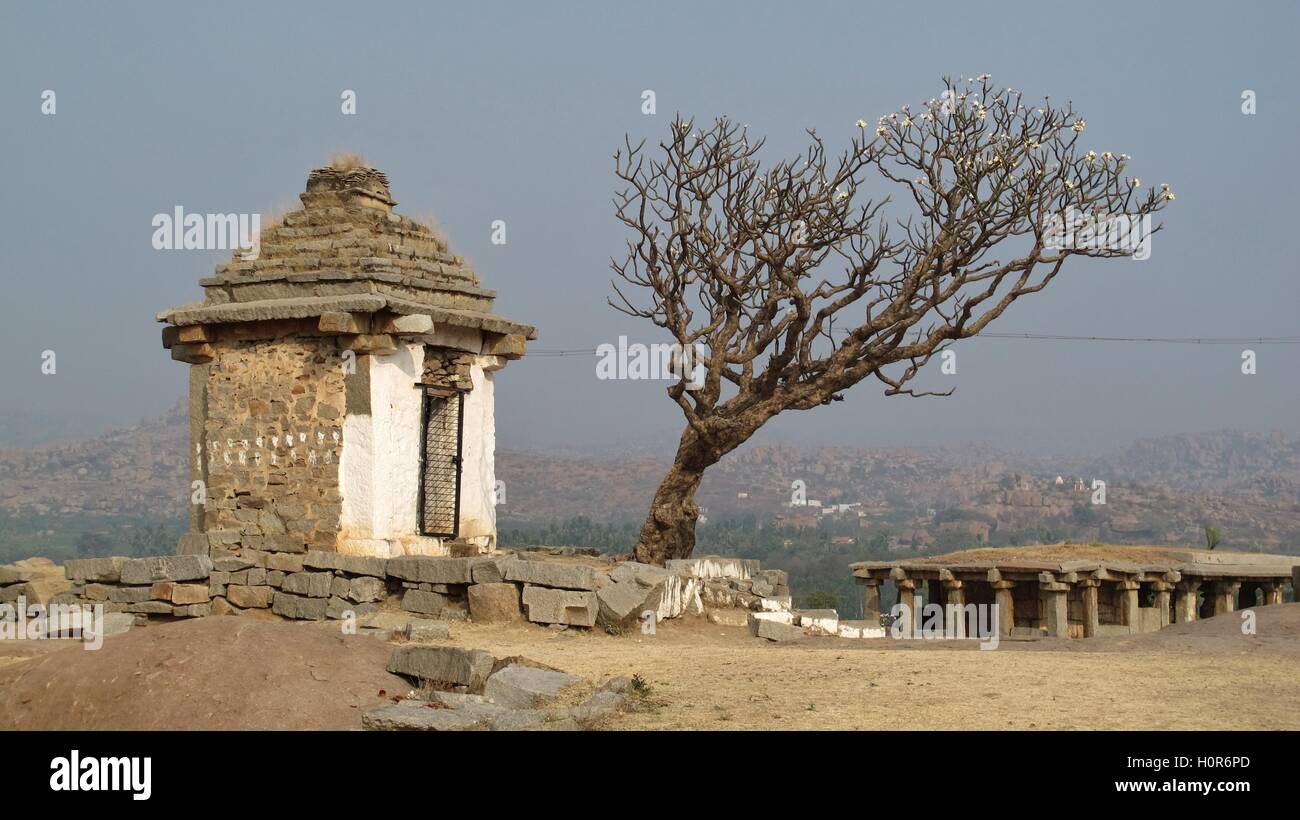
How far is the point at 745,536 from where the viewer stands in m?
80.3

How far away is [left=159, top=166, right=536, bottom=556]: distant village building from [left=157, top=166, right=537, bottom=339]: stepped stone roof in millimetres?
22

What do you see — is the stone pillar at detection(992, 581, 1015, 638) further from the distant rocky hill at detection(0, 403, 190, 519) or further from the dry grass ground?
the distant rocky hill at detection(0, 403, 190, 519)

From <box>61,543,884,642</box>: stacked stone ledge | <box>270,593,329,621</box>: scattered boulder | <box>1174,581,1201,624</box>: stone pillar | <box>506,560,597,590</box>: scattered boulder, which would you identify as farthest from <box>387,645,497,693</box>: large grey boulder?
<box>1174,581,1201,624</box>: stone pillar

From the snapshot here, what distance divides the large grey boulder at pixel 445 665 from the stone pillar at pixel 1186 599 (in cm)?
2379

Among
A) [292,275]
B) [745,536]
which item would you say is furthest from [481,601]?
[745,536]

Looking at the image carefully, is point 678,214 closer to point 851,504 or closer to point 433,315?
point 433,315

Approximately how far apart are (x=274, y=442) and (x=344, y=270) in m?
2.27

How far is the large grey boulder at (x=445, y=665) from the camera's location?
9195 mm

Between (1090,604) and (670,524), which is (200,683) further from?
(1090,604)

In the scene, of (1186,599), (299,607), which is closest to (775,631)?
(299,607)

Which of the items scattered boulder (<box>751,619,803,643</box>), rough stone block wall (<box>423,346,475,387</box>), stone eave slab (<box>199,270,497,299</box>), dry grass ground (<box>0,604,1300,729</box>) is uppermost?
stone eave slab (<box>199,270,497,299</box>)

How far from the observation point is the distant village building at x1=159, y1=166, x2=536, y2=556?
590 inches

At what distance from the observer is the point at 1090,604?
28047 millimetres

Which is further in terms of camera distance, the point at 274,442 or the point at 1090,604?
the point at 1090,604
